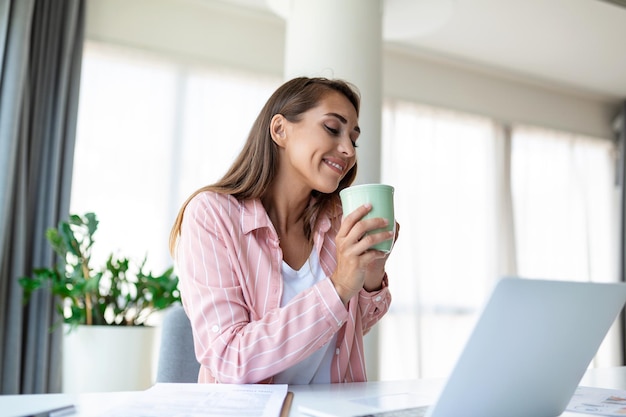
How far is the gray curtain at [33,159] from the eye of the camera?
295cm

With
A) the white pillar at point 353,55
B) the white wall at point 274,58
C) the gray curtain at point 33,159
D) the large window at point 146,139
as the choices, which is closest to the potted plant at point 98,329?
the gray curtain at point 33,159

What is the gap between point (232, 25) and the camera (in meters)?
4.02

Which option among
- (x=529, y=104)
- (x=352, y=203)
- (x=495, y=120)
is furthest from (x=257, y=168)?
(x=529, y=104)

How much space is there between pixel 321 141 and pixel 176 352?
20.4 inches

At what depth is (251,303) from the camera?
1.14 metres

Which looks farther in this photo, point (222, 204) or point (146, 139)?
point (146, 139)

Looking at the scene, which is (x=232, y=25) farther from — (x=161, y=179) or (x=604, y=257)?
(x=604, y=257)

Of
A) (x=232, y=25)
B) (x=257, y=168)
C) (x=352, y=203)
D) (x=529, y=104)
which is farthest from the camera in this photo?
(x=529, y=104)

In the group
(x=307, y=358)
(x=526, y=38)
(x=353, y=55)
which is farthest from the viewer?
(x=526, y=38)

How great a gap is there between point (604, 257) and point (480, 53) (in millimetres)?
2232

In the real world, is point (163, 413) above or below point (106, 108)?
below

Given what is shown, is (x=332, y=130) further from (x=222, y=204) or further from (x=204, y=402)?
(x=204, y=402)

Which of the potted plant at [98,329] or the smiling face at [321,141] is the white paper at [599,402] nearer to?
the smiling face at [321,141]

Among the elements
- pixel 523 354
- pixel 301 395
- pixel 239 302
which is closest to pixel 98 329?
pixel 239 302
